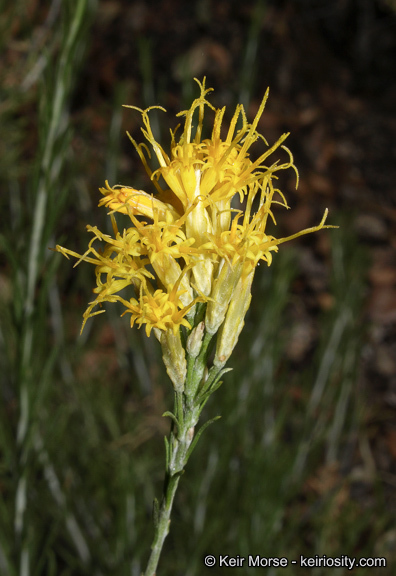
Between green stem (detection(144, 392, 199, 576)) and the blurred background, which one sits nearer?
green stem (detection(144, 392, 199, 576))

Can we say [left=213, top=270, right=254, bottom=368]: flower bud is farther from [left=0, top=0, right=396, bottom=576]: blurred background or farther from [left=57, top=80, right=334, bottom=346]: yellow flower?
[left=0, top=0, right=396, bottom=576]: blurred background

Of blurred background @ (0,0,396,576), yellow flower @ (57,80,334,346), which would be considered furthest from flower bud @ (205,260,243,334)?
blurred background @ (0,0,396,576)

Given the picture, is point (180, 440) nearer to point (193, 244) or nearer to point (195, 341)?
point (195, 341)

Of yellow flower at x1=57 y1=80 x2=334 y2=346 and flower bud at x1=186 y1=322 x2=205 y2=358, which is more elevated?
yellow flower at x1=57 y1=80 x2=334 y2=346

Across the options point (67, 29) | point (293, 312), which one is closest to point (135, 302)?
point (67, 29)

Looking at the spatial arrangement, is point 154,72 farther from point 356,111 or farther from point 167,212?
point 167,212

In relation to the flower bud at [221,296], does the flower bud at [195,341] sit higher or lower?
lower

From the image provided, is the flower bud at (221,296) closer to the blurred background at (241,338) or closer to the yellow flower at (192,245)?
the yellow flower at (192,245)

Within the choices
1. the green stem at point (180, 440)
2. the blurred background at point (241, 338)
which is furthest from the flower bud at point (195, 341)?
the blurred background at point (241, 338)

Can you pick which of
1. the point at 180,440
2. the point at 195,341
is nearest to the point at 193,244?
the point at 195,341
